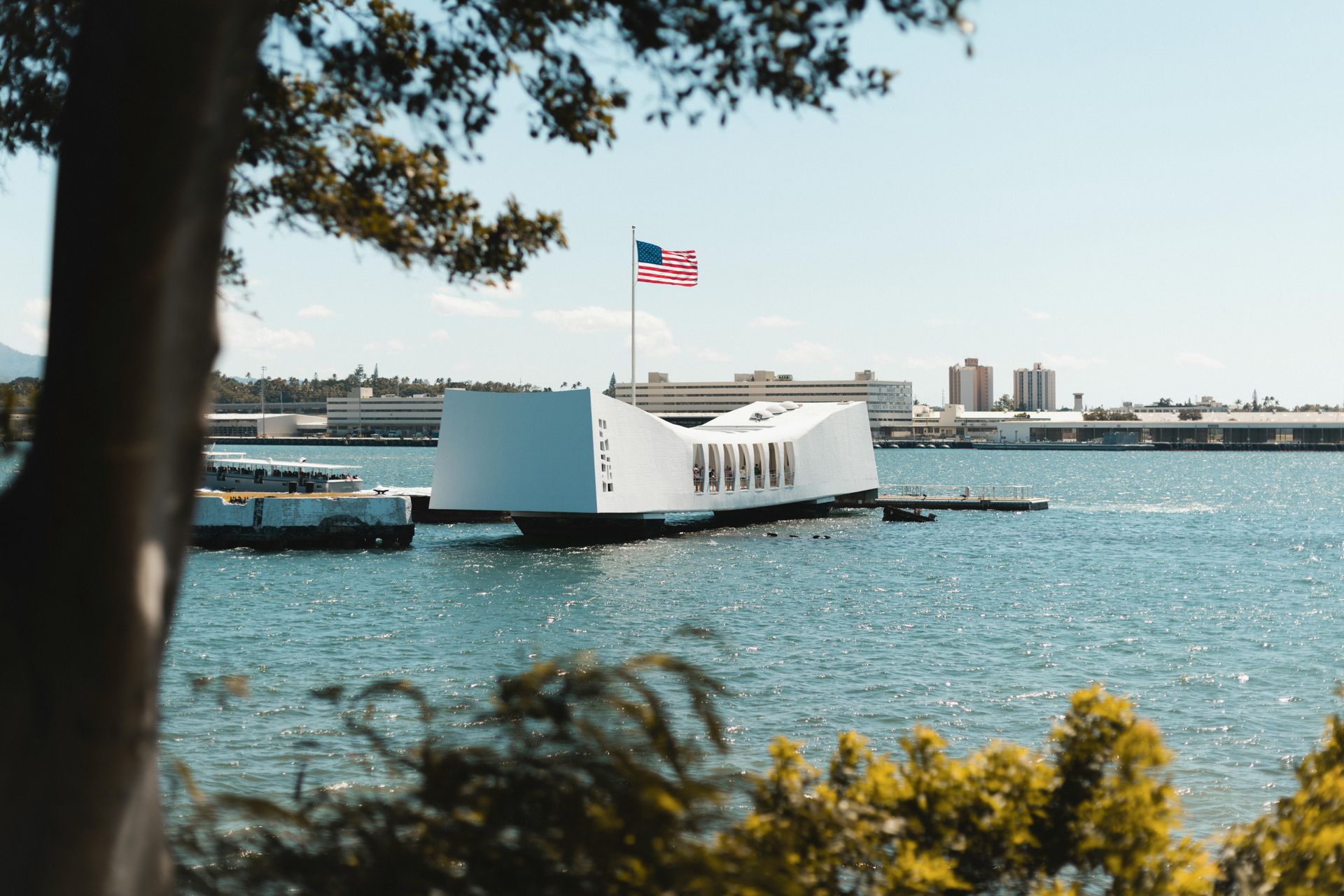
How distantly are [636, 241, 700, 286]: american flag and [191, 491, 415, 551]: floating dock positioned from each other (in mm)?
12135

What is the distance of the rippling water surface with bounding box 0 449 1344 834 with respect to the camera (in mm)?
14789

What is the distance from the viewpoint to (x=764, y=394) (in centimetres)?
17038

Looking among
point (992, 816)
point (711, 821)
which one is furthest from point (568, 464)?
point (711, 821)

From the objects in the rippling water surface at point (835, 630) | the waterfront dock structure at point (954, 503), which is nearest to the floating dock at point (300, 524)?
the rippling water surface at point (835, 630)

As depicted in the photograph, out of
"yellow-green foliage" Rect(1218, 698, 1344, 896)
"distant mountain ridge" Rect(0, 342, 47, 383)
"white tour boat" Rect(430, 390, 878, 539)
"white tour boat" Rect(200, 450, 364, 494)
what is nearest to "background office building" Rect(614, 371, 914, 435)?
"distant mountain ridge" Rect(0, 342, 47, 383)

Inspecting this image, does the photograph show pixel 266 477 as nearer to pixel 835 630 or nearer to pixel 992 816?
pixel 835 630

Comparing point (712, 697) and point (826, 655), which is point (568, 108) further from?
point (826, 655)

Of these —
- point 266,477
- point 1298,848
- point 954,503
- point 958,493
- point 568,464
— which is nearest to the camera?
point 1298,848

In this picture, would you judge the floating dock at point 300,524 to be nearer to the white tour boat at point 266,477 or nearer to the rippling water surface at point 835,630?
the rippling water surface at point 835,630

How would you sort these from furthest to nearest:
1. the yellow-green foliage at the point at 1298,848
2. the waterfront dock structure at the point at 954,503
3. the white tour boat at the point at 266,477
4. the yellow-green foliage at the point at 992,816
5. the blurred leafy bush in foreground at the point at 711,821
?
the waterfront dock structure at the point at 954,503 < the white tour boat at the point at 266,477 < the yellow-green foliage at the point at 1298,848 < the yellow-green foliage at the point at 992,816 < the blurred leafy bush in foreground at the point at 711,821

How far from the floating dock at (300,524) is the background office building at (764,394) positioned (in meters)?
104

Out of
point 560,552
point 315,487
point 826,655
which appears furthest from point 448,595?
point 315,487

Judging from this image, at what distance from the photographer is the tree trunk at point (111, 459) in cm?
258

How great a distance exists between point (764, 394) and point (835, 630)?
484 feet
